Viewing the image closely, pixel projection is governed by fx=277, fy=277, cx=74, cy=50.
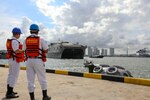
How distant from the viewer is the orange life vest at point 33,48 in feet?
22.1

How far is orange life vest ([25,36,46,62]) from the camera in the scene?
6.74 m

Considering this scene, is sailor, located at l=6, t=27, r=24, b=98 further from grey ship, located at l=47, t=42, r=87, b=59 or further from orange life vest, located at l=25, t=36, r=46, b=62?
grey ship, located at l=47, t=42, r=87, b=59

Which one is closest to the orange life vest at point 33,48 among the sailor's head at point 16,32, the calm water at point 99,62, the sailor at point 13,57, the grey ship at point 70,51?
the sailor at point 13,57

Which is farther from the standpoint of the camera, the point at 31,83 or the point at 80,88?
the point at 80,88

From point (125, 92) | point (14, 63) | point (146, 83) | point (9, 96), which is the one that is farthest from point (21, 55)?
point (146, 83)

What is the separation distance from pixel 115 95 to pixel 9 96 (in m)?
2.99

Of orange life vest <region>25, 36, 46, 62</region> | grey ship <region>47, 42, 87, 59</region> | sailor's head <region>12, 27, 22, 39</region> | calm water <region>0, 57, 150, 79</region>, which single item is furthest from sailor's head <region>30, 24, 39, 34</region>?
grey ship <region>47, 42, 87, 59</region>

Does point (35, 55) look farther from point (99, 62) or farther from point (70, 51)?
point (70, 51)

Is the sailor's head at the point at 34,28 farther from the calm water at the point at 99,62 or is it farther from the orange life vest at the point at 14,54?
the calm water at the point at 99,62

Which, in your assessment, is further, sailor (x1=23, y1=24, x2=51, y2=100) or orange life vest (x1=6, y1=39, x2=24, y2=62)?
orange life vest (x1=6, y1=39, x2=24, y2=62)

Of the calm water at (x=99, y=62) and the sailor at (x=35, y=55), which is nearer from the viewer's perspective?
the sailor at (x=35, y=55)

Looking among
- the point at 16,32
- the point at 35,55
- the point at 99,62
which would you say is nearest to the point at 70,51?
the point at 99,62

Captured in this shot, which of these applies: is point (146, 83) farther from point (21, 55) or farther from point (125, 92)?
point (21, 55)

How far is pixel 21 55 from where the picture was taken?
785 cm
